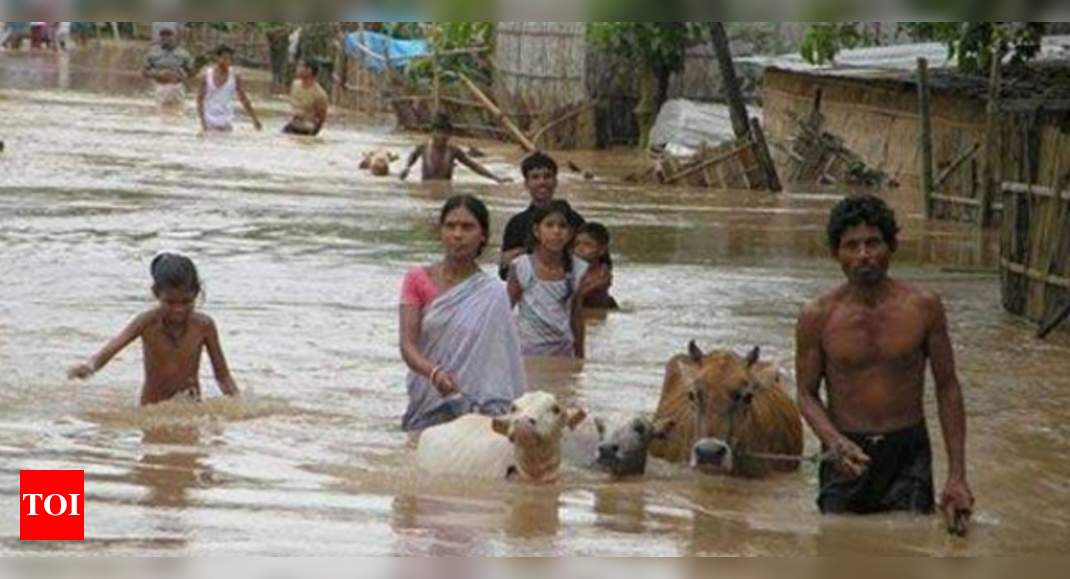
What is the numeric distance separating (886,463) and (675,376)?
2.03 metres

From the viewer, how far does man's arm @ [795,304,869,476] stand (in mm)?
7805

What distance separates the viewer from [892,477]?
26.3 feet

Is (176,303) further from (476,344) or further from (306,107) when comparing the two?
(306,107)

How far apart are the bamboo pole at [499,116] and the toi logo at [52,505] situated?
22496 mm

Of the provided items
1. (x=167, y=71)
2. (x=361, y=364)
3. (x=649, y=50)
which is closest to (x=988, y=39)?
(x=361, y=364)

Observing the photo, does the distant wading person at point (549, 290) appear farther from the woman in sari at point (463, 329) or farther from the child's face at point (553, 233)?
the woman in sari at point (463, 329)

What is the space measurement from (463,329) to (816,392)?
193 centimetres

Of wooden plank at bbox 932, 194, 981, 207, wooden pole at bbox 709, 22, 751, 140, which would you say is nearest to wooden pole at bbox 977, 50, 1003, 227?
wooden plank at bbox 932, 194, 981, 207

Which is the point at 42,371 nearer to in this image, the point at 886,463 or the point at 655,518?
the point at 655,518

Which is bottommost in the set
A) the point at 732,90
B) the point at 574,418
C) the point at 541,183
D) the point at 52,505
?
the point at 52,505

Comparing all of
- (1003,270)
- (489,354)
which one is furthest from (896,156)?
(489,354)

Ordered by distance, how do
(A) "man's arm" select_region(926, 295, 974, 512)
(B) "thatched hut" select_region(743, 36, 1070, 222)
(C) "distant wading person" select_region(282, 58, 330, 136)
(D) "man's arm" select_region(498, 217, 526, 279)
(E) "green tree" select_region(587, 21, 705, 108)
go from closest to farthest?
(A) "man's arm" select_region(926, 295, 974, 512) → (D) "man's arm" select_region(498, 217, 526, 279) → (B) "thatched hut" select_region(743, 36, 1070, 222) → (E) "green tree" select_region(587, 21, 705, 108) → (C) "distant wading person" select_region(282, 58, 330, 136)

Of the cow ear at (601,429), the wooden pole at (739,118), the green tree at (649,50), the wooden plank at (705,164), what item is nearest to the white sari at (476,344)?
the cow ear at (601,429)

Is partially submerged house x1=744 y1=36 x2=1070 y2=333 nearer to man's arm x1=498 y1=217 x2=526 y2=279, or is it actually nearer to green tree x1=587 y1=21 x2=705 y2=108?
green tree x1=587 y1=21 x2=705 y2=108
